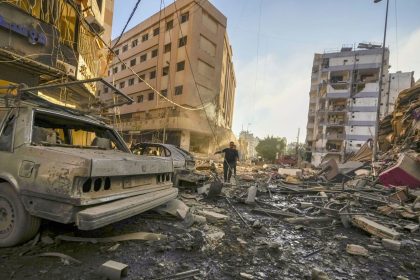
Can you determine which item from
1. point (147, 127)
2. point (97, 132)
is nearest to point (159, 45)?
point (147, 127)

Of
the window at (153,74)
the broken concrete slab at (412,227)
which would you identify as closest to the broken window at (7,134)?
the broken concrete slab at (412,227)

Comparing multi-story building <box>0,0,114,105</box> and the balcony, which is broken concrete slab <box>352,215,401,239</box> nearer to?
multi-story building <box>0,0,114,105</box>

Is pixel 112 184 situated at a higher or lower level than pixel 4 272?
higher

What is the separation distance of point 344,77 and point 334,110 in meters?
6.88

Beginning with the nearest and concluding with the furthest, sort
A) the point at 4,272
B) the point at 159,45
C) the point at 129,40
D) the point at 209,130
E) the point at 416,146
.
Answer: the point at 4,272
the point at 416,146
the point at 209,130
the point at 159,45
the point at 129,40

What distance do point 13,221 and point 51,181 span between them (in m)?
0.77

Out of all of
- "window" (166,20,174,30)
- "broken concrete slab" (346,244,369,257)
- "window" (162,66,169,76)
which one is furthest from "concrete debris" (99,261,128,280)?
"window" (166,20,174,30)

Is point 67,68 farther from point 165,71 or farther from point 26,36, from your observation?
point 165,71

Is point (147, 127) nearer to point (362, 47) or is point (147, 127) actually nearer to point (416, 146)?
point (416, 146)

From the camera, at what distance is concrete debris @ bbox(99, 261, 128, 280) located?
2.51 metres

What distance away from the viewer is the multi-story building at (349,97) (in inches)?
1954

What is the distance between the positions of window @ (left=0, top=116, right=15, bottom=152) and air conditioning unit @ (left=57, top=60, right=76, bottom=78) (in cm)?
683

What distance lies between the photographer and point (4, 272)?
2.54 m

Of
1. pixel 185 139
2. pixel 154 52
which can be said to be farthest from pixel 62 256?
pixel 154 52
